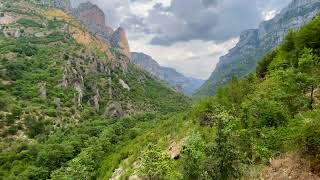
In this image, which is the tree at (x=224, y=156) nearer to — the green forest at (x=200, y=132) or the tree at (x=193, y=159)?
the green forest at (x=200, y=132)

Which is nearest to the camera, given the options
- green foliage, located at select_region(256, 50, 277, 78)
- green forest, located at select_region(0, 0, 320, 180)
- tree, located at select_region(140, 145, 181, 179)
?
green forest, located at select_region(0, 0, 320, 180)

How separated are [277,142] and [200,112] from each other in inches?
1649

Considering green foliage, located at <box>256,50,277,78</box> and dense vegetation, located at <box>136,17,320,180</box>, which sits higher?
green foliage, located at <box>256,50,277,78</box>

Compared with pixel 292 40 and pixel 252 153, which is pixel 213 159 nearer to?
pixel 252 153

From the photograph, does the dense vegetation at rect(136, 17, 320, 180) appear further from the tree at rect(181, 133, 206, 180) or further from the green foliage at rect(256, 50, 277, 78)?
the green foliage at rect(256, 50, 277, 78)

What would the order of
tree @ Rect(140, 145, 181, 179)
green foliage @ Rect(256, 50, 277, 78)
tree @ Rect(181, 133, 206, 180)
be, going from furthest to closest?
green foliage @ Rect(256, 50, 277, 78)
tree @ Rect(181, 133, 206, 180)
tree @ Rect(140, 145, 181, 179)

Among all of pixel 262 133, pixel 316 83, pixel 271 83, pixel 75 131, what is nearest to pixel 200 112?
pixel 271 83

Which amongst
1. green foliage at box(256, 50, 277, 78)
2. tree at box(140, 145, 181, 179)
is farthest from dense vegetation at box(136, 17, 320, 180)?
green foliage at box(256, 50, 277, 78)

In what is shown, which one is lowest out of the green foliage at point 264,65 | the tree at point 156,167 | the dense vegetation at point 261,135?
the tree at point 156,167

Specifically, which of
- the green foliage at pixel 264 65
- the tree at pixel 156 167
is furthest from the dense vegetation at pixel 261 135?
the green foliage at pixel 264 65

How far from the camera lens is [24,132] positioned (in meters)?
156

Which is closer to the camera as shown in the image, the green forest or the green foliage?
the green forest

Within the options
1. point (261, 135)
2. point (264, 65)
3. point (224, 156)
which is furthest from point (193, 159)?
point (264, 65)

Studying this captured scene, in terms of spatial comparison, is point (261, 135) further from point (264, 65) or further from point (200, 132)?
point (264, 65)
